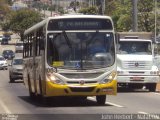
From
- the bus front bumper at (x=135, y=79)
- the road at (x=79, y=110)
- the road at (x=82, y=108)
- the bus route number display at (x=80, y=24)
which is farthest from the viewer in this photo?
the bus front bumper at (x=135, y=79)

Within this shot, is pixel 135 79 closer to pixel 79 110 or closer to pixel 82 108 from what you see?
pixel 82 108

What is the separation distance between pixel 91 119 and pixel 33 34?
8.79m

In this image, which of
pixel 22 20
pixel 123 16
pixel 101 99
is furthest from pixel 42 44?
pixel 22 20

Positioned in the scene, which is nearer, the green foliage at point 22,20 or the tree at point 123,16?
the tree at point 123,16

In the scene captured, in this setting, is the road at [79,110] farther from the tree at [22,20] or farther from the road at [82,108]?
the tree at [22,20]

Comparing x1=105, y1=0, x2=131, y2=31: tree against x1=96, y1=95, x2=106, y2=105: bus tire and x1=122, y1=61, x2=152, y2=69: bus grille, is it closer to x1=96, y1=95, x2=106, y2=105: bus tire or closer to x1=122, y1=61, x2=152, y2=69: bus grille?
x1=122, y1=61, x2=152, y2=69: bus grille

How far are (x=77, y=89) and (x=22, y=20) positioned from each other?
106427mm

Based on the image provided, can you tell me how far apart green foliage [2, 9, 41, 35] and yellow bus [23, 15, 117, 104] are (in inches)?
3980

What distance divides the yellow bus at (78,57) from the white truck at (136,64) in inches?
324

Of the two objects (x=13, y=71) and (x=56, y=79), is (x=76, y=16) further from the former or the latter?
(x=13, y=71)

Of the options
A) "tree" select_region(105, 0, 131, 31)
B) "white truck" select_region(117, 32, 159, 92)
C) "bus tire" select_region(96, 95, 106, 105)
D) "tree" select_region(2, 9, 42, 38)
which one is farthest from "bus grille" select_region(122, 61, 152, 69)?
"tree" select_region(2, 9, 42, 38)

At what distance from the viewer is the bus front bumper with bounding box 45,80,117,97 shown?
21.2 meters

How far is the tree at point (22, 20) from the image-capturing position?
124m

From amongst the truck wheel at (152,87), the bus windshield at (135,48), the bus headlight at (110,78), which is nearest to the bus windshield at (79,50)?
the bus headlight at (110,78)
